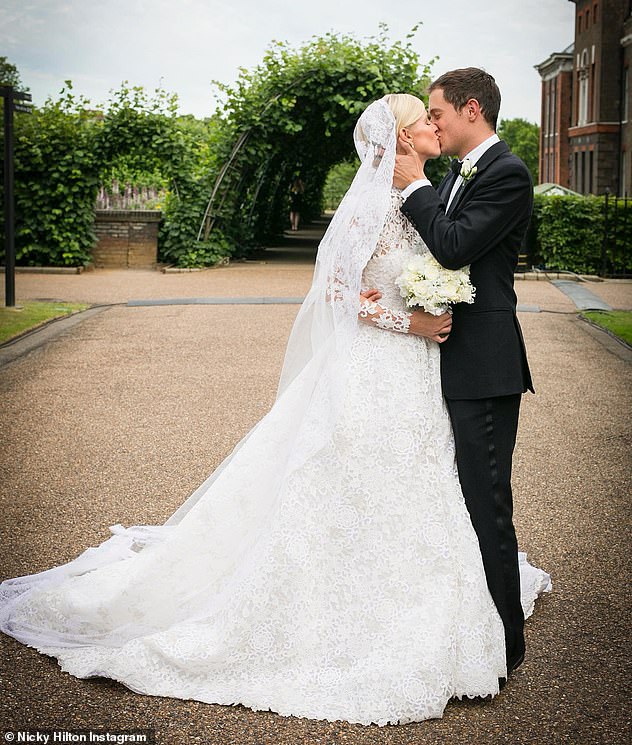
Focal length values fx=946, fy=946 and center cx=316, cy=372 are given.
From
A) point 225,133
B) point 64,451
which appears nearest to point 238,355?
point 64,451

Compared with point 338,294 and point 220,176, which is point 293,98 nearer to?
point 220,176

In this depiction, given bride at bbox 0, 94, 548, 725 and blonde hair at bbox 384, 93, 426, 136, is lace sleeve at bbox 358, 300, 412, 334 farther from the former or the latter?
blonde hair at bbox 384, 93, 426, 136

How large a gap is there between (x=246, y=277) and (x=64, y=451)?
12.6m

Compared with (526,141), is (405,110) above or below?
below

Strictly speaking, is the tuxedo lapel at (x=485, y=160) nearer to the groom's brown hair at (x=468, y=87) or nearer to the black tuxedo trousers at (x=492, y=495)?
the groom's brown hair at (x=468, y=87)

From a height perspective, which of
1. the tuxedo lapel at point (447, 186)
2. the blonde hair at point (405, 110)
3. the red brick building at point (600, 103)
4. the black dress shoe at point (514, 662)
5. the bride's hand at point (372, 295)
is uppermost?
the red brick building at point (600, 103)

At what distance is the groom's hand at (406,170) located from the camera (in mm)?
3227

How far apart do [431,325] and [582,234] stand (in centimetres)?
1823

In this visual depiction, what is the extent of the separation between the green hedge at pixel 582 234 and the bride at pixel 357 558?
58.1 feet

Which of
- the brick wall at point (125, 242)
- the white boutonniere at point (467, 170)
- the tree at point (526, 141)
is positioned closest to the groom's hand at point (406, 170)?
the white boutonniere at point (467, 170)

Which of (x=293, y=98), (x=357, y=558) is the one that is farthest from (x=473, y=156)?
(x=293, y=98)

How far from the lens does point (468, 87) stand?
3121mm

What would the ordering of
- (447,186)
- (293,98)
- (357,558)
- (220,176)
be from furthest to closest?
(220,176) → (293,98) → (447,186) → (357,558)

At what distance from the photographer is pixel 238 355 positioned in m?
10.1
